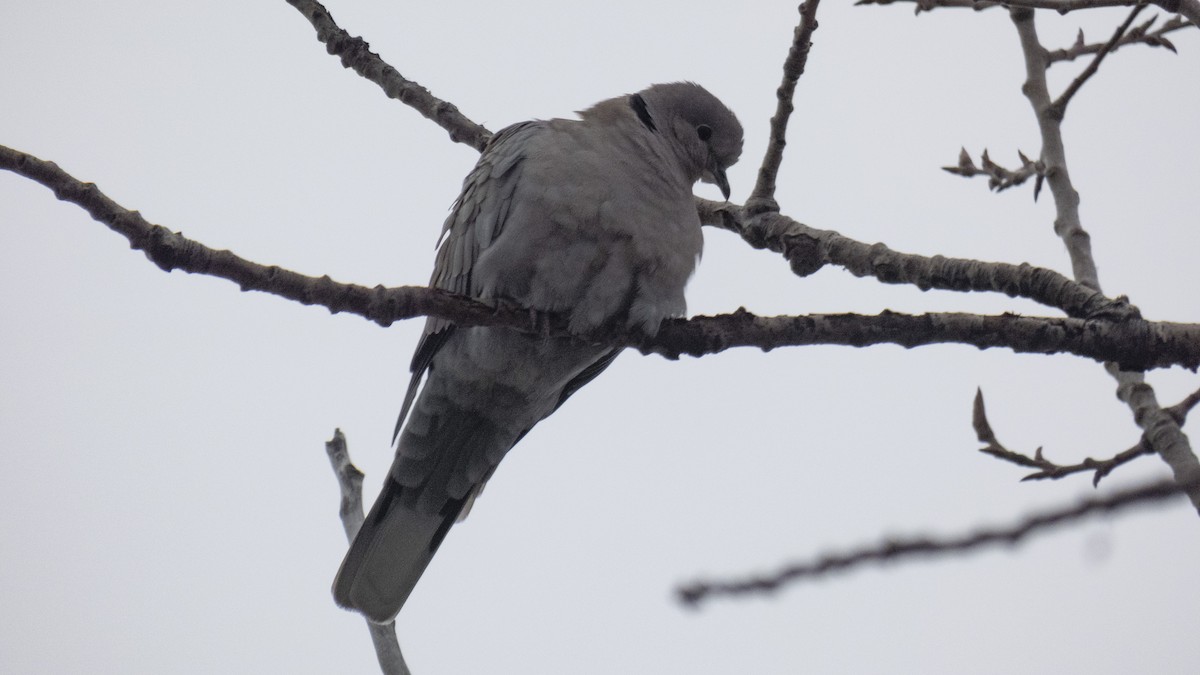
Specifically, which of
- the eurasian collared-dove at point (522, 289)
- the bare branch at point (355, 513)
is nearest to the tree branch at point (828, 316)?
the eurasian collared-dove at point (522, 289)

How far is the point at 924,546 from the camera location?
1032 millimetres

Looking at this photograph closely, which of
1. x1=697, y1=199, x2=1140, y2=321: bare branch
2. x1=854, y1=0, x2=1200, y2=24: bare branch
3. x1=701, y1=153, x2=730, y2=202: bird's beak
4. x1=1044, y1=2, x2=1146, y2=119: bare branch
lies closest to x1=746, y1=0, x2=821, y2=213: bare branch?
x1=697, y1=199, x2=1140, y2=321: bare branch

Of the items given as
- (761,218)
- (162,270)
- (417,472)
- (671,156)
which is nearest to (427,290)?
(162,270)

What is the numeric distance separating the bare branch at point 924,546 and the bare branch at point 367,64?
3.69 meters

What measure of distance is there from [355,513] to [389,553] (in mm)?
425

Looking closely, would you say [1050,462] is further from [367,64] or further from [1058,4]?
[367,64]

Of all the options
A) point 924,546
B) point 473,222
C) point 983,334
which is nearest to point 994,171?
point 983,334

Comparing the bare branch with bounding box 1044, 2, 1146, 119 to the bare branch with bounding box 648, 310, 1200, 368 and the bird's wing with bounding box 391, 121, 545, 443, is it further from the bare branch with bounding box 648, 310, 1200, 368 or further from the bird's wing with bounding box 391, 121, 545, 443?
the bird's wing with bounding box 391, 121, 545, 443

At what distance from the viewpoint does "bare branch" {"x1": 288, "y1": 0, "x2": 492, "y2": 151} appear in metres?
4.49

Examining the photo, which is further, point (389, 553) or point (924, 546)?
point (389, 553)

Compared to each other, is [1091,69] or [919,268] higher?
[1091,69]

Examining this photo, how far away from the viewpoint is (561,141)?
432 centimetres

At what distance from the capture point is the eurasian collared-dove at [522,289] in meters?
3.94

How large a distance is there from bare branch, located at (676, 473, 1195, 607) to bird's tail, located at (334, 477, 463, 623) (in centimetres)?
318
